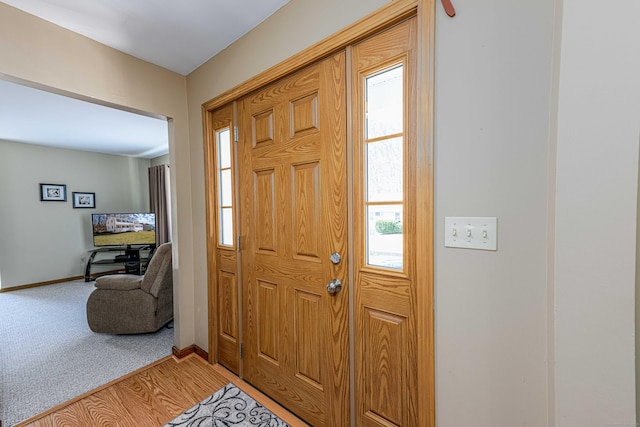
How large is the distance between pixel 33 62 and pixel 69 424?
2.17 m

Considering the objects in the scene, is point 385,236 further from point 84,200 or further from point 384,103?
point 84,200

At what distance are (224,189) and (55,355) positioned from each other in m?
2.20

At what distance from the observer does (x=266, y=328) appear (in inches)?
67.2

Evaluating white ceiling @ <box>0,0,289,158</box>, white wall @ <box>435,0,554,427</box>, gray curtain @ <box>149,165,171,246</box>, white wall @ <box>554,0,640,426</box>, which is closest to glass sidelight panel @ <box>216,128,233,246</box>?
white ceiling @ <box>0,0,289,158</box>

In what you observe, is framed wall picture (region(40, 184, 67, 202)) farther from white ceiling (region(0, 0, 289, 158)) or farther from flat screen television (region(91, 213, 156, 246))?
white ceiling (region(0, 0, 289, 158))

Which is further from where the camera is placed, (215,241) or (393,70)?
(215,241)

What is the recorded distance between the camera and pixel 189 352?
2229 mm

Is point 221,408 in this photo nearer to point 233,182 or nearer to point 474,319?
point 233,182

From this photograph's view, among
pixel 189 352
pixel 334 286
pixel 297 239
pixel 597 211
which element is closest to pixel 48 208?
pixel 189 352

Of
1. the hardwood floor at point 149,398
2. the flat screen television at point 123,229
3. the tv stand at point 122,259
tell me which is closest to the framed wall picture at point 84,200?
the flat screen television at point 123,229

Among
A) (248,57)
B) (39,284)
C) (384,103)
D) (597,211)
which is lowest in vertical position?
(39,284)

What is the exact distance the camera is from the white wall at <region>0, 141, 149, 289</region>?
13.8 ft

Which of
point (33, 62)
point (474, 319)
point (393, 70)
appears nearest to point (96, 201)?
point (33, 62)

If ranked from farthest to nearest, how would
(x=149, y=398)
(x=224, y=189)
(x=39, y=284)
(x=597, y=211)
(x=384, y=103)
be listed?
(x=39, y=284) < (x=224, y=189) < (x=149, y=398) < (x=384, y=103) < (x=597, y=211)
